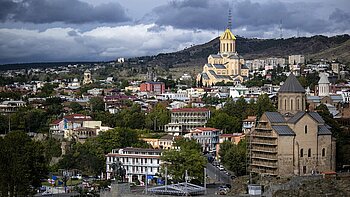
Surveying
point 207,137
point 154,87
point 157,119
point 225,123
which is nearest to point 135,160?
point 207,137

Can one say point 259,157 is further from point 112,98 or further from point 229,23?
point 229,23

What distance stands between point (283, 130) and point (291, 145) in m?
1.19

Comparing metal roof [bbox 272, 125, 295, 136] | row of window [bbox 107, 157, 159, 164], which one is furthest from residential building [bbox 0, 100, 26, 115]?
metal roof [bbox 272, 125, 295, 136]

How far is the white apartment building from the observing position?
62.7 m

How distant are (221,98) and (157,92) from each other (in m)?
26.8

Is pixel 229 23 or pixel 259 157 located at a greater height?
pixel 229 23

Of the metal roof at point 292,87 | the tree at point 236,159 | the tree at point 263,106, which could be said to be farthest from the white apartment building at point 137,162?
the tree at point 263,106

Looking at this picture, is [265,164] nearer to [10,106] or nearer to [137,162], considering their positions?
[137,162]

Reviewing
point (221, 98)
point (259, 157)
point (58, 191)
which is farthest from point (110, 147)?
point (221, 98)

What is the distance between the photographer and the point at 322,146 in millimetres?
52438

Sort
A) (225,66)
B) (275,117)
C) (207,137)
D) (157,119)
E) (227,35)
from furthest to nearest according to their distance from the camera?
(227,35) < (225,66) < (157,119) < (207,137) < (275,117)

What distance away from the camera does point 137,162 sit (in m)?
64.1

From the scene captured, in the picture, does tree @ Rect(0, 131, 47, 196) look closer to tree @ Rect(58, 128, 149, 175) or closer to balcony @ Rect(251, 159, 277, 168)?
tree @ Rect(58, 128, 149, 175)

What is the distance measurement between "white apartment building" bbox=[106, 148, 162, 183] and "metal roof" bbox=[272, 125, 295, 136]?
13.9 meters
